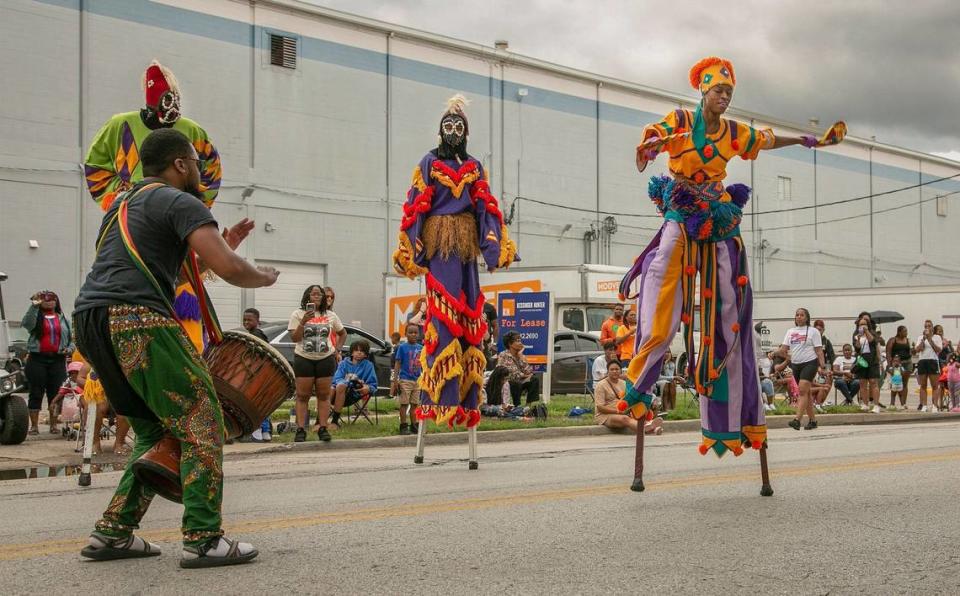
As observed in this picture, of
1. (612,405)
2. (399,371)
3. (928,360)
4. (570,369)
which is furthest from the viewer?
(570,369)

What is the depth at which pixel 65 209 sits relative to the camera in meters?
30.0

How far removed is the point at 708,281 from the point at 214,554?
3622mm

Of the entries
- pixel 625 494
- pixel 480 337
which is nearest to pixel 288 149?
pixel 480 337

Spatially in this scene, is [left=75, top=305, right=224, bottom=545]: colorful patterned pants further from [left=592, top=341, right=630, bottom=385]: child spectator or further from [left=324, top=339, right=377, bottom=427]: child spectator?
[left=592, top=341, right=630, bottom=385]: child spectator

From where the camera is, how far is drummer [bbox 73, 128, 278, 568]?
15.4ft

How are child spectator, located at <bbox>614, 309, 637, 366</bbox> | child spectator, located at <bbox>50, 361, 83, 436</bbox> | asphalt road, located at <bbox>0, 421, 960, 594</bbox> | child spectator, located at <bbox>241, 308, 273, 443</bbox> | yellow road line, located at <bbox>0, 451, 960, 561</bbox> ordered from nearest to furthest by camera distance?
asphalt road, located at <bbox>0, 421, 960, 594</bbox> < yellow road line, located at <bbox>0, 451, 960, 561</bbox> < child spectator, located at <bbox>241, 308, 273, 443</bbox> < child spectator, located at <bbox>50, 361, 83, 436</bbox> < child spectator, located at <bbox>614, 309, 637, 366</bbox>

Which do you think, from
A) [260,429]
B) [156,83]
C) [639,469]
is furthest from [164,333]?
[260,429]

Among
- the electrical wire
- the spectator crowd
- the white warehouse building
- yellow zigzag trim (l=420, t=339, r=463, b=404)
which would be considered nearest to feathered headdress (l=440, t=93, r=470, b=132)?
yellow zigzag trim (l=420, t=339, r=463, b=404)

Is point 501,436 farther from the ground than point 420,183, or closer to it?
closer to it

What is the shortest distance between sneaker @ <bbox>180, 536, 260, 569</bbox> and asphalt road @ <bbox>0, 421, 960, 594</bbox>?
6 cm

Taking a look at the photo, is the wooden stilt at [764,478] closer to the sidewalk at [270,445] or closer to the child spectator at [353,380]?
the sidewalk at [270,445]

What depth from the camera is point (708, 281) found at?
707 centimetres

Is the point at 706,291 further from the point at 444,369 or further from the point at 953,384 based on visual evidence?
the point at 953,384

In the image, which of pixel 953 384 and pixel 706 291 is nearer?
pixel 706 291
